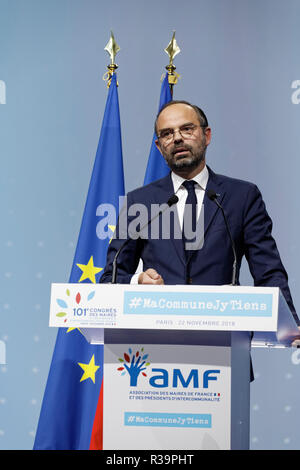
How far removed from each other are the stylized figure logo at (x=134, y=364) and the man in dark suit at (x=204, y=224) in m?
0.33

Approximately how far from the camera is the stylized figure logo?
63.8 inches

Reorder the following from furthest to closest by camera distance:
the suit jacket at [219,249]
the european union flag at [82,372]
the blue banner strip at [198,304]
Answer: the european union flag at [82,372]
the suit jacket at [219,249]
the blue banner strip at [198,304]

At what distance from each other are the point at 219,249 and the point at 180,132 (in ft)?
1.64

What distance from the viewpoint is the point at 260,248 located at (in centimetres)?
218

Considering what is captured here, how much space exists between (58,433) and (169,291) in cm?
191

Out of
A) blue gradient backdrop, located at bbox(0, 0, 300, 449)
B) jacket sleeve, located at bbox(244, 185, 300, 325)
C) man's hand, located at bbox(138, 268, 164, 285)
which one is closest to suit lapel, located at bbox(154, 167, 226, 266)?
jacket sleeve, located at bbox(244, 185, 300, 325)

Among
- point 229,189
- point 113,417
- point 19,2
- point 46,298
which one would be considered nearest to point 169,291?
point 113,417

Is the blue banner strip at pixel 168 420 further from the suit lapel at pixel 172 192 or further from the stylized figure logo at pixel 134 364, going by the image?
the suit lapel at pixel 172 192

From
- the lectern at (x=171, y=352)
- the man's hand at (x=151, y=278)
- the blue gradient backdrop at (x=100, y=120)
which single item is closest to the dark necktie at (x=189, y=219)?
the man's hand at (x=151, y=278)

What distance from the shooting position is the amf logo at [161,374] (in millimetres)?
1593

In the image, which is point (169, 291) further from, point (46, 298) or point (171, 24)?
point (171, 24)

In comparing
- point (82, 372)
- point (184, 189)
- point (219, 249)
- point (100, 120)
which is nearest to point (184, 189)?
point (184, 189)

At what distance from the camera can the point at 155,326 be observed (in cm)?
151

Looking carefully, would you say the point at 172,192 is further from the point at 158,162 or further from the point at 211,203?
the point at 158,162
